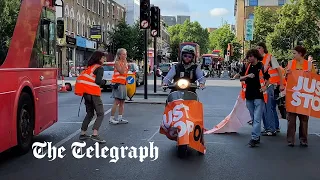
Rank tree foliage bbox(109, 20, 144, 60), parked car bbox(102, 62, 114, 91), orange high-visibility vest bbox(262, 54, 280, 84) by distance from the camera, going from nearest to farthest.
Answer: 1. orange high-visibility vest bbox(262, 54, 280, 84)
2. parked car bbox(102, 62, 114, 91)
3. tree foliage bbox(109, 20, 144, 60)

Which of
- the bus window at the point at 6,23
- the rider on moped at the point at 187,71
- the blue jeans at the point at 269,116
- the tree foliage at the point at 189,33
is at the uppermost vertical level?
the tree foliage at the point at 189,33

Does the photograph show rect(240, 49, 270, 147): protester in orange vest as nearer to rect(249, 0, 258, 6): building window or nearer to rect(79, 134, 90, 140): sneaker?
A: rect(79, 134, 90, 140): sneaker

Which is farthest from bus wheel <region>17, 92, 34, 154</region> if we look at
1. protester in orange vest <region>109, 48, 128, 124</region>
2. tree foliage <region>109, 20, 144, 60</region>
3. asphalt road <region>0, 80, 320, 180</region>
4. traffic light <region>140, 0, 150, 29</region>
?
tree foliage <region>109, 20, 144, 60</region>

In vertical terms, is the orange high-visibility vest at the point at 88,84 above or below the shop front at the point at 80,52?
below

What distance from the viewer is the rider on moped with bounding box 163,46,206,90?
773 centimetres

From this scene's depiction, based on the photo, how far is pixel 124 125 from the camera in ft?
35.6

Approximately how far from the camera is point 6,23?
22.2 feet

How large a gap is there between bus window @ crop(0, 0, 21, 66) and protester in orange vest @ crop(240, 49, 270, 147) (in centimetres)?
407

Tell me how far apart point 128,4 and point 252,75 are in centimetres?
6646

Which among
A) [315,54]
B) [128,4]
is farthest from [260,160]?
[128,4]

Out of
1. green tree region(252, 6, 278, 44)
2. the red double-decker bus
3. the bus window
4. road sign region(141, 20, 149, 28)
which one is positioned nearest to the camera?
the red double-decker bus

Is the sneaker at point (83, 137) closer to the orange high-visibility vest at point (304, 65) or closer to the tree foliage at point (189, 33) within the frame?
the orange high-visibility vest at point (304, 65)

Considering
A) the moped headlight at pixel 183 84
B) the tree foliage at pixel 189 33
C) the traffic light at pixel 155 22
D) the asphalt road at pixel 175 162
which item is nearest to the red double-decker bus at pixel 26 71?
the asphalt road at pixel 175 162

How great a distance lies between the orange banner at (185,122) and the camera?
709 centimetres
